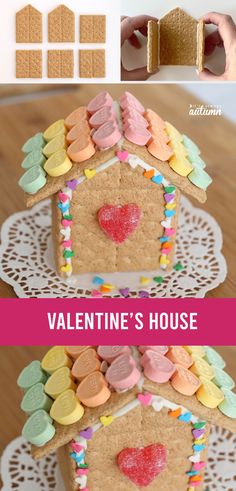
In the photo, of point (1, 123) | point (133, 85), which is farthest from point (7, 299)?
point (133, 85)

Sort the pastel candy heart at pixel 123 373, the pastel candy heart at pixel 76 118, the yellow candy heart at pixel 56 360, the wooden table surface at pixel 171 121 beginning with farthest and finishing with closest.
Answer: the wooden table surface at pixel 171 121 → the pastel candy heart at pixel 76 118 → the yellow candy heart at pixel 56 360 → the pastel candy heart at pixel 123 373

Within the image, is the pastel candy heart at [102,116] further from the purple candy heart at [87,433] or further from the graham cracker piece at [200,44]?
the purple candy heart at [87,433]

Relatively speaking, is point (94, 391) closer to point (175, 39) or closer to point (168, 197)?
point (168, 197)

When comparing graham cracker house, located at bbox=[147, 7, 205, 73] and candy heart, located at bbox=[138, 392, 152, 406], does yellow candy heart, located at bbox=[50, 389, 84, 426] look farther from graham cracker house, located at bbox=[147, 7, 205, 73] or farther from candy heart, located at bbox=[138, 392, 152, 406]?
graham cracker house, located at bbox=[147, 7, 205, 73]

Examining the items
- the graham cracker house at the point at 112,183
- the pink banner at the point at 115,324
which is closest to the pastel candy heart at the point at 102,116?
the graham cracker house at the point at 112,183

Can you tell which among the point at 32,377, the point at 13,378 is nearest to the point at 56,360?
the point at 32,377

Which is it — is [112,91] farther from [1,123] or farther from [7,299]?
[7,299]
